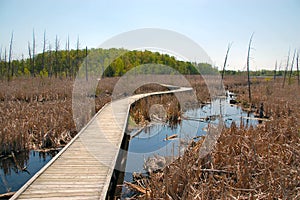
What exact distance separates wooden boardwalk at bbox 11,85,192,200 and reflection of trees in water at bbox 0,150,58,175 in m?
0.87

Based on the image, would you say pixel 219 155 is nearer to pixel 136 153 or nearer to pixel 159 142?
pixel 136 153

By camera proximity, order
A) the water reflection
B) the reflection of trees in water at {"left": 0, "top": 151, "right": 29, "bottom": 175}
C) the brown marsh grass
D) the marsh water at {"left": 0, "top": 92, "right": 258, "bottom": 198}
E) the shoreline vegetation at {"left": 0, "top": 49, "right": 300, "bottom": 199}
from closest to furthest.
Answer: the brown marsh grass → the shoreline vegetation at {"left": 0, "top": 49, "right": 300, "bottom": 199} → the water reflection → the marsh water at {"left": 0, "top": 92, "right": 258, "bottom": 198} → the reflection of trees in water at {"left": 0, "top": 151, "right": 29, "bottom": 175}

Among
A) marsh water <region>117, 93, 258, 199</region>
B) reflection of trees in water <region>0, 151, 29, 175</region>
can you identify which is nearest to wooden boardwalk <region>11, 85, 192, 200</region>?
marsh water <region>117, 93, 258, 199</region>

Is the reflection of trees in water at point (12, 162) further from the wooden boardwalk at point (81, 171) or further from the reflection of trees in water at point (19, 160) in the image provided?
the wooden boardwalk at point (81, 171)

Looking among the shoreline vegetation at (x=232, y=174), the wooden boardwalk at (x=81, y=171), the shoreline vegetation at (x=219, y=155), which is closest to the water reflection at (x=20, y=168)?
the shoreline vegetation at (x=219, y=155)

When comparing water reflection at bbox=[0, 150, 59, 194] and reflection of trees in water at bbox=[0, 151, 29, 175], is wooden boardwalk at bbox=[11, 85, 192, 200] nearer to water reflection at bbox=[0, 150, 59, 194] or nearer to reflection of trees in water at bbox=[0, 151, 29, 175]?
water reflection at bbox=[0, 150, 59, 194]

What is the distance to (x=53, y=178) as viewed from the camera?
335 cm

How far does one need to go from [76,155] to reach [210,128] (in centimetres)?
324

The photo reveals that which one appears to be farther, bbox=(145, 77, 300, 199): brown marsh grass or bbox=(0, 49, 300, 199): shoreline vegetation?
bbox=(0, 49, 300, 199): shoreline vegetation

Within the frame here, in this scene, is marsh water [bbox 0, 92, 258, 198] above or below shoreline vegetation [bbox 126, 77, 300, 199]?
below

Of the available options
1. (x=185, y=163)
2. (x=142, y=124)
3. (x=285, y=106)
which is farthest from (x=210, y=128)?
(x=285, y=106)

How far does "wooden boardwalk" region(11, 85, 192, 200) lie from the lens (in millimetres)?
2992

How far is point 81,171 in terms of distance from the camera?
11.9ft

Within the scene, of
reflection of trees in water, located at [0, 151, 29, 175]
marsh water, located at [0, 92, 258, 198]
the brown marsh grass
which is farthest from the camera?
reflection of trees in water, located at [0, 151, 29, 175]
